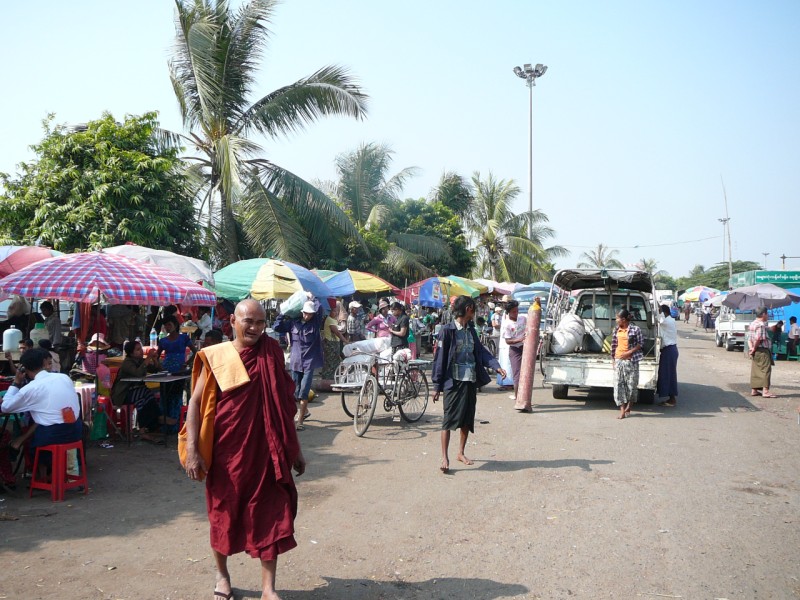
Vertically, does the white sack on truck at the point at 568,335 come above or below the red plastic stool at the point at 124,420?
above

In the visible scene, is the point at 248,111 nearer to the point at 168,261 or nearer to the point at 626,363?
the point at 168,261

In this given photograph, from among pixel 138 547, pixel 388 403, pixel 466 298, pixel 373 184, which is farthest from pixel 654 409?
pixel 373 184

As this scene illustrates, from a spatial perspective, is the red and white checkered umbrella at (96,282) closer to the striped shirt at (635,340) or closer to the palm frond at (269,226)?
the striped shirt at (635,340)

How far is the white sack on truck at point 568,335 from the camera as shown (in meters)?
11.7

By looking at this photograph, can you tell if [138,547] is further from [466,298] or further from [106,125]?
[106,125]

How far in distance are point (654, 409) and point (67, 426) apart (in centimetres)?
884

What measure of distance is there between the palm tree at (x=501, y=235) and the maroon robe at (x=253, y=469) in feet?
108

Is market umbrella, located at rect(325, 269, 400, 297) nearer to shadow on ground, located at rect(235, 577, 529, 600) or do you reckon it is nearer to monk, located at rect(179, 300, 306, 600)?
shadow on ground, located at rect(235, 577, 529, 600)

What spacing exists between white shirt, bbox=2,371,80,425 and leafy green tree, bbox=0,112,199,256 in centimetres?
907

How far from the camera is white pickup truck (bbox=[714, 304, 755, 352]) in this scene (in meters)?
24.8

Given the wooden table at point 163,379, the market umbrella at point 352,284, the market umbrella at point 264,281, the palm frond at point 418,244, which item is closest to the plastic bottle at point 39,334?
the market umbrella at point 264,281

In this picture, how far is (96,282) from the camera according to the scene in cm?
750

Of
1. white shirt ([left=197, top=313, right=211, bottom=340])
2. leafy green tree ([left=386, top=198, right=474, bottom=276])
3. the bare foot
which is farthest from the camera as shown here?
leafy green tree ([left=386, top=198, right=474, bottom=276])

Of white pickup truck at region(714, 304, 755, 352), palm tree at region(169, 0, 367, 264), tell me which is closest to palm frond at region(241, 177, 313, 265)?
palm tree at region(169, 0, 367, 264)
